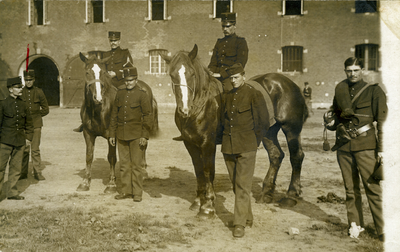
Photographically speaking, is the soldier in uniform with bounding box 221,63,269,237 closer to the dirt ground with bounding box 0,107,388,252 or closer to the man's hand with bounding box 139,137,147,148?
the dirt ground with bounding box 0,107,388,252

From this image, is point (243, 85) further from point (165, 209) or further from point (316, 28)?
point (316, 28)

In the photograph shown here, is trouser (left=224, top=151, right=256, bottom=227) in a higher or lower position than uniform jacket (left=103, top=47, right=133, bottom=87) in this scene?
lower

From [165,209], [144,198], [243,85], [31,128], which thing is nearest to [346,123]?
[243,85]

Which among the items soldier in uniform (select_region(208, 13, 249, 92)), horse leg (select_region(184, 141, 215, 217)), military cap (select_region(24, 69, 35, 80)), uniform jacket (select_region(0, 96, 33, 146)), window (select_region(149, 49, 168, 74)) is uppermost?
window (select_region(149, 49, 168, 74))

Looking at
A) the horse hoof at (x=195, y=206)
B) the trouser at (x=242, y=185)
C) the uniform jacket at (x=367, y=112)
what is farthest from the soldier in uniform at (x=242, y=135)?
the uniform jacket at (x=367, y=112)

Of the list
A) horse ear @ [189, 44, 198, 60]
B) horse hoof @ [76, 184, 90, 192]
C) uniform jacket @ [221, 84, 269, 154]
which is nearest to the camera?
uniform jacket @ [221, 84, 269, 154]

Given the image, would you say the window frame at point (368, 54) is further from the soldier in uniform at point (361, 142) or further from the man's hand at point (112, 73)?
the soldier in uniform at point (361, 142)

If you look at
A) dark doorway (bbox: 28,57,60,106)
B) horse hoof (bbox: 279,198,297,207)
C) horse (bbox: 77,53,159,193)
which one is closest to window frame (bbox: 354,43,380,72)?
horse hoof (bbox: 279,198,297,207)

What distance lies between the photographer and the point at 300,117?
6.41 metres

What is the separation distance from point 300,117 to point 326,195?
1.50 meters

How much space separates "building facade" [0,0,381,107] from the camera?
74.6 ft

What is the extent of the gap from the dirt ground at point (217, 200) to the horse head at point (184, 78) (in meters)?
1.71

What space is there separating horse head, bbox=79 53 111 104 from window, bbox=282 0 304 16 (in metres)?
18.8

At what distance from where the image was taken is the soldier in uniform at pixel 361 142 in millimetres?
4305
